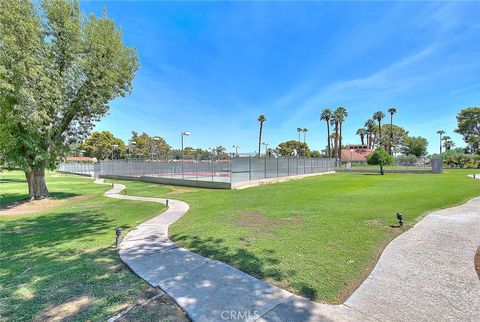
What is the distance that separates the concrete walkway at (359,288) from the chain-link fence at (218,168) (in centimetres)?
1310

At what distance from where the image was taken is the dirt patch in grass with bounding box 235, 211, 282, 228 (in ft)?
24.1

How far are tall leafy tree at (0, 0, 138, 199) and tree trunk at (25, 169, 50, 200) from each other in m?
0.04

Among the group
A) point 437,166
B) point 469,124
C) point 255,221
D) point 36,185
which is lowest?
point 255,221

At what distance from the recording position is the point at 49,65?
11.9 m

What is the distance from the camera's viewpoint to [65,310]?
10.1 ft

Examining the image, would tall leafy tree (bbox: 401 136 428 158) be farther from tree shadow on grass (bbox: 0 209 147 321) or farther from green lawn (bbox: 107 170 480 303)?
tree shadow on grass (bbox: 0 209 147 321)

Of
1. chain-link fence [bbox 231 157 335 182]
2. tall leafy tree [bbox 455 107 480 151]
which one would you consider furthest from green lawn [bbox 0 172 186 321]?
tall leafy tree [bbox 455 107 480 151]

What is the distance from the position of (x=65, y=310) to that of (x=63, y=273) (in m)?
1.36

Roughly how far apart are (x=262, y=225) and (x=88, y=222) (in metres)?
5.79

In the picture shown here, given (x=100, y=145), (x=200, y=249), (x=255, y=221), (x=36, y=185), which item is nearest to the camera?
(x=200, y=249)

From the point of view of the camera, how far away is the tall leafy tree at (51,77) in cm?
1044

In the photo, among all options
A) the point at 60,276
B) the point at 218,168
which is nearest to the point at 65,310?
the point at 60,276

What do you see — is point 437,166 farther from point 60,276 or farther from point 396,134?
point 396,134

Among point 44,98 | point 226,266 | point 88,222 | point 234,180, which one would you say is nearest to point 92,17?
point 44,98
